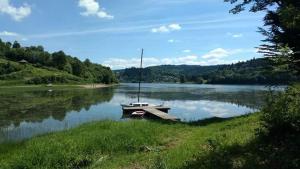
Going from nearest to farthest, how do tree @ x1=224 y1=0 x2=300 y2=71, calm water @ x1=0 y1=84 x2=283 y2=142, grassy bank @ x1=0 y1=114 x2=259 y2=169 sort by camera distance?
tree @ x1=224 y1=0 x2=300 y2=71 < grassy bank @ x1=0 y1=114 x2=259 y2=169 < calm water @ x1=0 y1=84 x2=283 y2=142

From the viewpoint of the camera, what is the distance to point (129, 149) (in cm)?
1933

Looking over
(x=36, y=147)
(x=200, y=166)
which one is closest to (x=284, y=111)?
(x=200, y=166)

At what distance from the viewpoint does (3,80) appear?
16750 centimetres

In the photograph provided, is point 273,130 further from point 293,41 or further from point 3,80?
point 3,80

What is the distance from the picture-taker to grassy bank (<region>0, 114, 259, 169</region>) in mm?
14234

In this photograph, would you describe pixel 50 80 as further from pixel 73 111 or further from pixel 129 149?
pixel 129 149

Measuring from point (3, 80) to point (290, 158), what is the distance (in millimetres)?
169057

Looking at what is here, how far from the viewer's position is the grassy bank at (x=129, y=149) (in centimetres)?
1423

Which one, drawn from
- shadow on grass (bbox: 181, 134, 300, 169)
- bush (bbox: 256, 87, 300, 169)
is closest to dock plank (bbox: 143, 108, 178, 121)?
bush (bbox: 256, 87, 300, 169)

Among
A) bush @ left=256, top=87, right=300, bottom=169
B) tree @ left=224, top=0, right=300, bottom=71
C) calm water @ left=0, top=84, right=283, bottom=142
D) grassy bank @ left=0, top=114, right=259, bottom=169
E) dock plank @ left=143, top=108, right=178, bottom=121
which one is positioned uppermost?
tree @ left=224, top=0, right=300, bottom=71

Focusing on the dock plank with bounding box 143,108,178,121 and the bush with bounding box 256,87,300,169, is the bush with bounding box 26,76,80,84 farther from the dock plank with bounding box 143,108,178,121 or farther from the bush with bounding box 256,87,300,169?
the bush with bounding box 256,87,300,169

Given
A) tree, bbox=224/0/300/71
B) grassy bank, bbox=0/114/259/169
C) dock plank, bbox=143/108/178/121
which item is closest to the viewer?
tree, bbox=224/0/300/71

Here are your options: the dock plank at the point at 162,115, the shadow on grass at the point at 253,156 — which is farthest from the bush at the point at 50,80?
the shadow on grass at the point at 253,156

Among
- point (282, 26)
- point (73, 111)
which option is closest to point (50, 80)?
point (73, 111)
